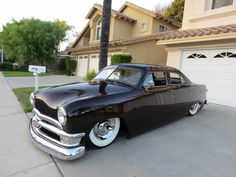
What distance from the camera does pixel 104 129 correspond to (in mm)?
3953

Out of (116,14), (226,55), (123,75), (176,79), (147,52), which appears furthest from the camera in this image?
(116,14)

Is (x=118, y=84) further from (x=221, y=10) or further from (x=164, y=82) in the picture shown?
(x=221, y=10)

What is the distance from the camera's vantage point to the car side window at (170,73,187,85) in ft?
17.9

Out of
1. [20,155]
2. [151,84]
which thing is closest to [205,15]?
[151,84]

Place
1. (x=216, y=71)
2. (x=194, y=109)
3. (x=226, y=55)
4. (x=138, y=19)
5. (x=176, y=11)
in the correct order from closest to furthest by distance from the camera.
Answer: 1. (x=194, y=109)
2. (x=226, y=55)
3. (x=216, y=71)
4. (x=138, y=19)
5. (x=176, y=11)

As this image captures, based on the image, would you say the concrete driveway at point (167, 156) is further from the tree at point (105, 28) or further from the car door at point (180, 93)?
the tree at point (105, 28)

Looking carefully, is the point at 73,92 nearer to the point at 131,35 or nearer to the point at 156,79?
the point at 156,79

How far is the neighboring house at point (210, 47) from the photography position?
7930 mm

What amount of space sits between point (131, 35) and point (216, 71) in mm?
11190

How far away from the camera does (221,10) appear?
8961 millimetres

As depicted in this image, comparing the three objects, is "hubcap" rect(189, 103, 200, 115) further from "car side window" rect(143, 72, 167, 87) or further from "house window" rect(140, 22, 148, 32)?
"house window" rect(140, 22, 148, 32)

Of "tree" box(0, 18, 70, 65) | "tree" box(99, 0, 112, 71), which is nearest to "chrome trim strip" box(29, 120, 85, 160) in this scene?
"tree" box(99, 0, 112, 71)

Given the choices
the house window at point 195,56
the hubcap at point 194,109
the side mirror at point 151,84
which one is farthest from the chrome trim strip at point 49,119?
the house window at point 195,56

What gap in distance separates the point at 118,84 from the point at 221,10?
278 inches
